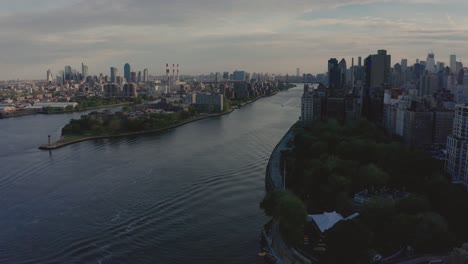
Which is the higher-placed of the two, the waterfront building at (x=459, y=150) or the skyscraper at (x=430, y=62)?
the skyscraper at (x=430, y=62)

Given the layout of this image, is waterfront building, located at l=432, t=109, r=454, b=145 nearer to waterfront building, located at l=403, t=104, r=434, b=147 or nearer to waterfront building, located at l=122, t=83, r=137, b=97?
waterfront building, located at l=403, t=104, r=434, b=147

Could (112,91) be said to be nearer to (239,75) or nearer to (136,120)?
(136,120)

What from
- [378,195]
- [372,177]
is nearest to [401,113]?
[372,177]

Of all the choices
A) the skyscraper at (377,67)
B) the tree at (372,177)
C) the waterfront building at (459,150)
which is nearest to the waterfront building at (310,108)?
the skyscraper at (377,67)

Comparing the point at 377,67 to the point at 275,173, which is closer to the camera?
the point at 275,173

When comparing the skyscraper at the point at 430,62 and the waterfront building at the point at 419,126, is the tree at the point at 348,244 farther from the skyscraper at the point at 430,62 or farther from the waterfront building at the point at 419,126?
the skyscraper at the point at 430,62

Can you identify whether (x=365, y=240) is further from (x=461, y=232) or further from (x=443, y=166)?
(x=443, y=166)

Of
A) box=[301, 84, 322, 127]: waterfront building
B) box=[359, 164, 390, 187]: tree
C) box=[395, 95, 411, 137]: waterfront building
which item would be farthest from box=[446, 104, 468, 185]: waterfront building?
box=[301, 84, 322, 127]: waterfront building
